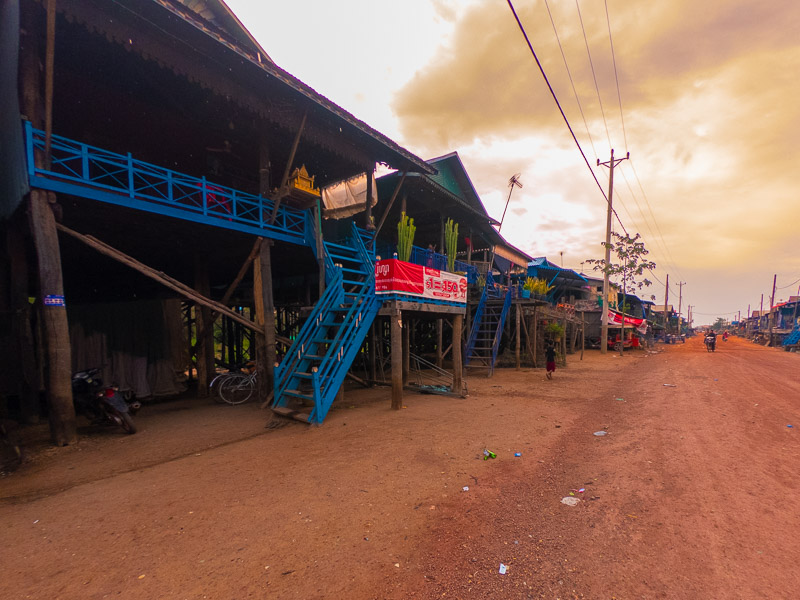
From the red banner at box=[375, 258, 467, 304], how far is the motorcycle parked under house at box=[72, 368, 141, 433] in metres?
5.42

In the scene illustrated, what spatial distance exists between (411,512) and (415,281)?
5485 mm

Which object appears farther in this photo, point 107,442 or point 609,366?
point 609,366

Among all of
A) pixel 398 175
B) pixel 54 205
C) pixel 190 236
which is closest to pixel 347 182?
pixel 398 175

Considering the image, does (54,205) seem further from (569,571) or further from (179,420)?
(569,571)

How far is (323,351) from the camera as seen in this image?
8.53 metres

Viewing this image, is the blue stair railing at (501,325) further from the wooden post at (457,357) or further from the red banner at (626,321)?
the red banner at (626,321)

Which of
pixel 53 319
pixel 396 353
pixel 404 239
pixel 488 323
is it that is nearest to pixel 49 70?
pixel 53 319

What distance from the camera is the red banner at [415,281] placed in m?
8.01

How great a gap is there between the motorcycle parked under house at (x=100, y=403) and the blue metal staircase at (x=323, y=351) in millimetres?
2650

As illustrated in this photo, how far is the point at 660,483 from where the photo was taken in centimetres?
442

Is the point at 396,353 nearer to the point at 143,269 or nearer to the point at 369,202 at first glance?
the point at 369,202

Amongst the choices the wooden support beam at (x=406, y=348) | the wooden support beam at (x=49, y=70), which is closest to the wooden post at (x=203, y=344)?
the wooden support beam at (x=49, y=70)

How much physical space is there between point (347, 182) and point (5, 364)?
905 centimetres

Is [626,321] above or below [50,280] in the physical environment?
below
